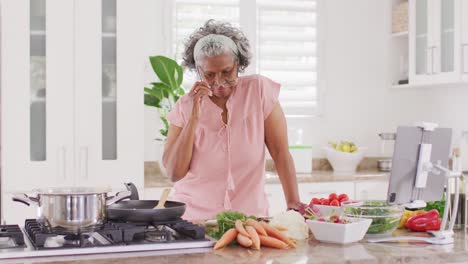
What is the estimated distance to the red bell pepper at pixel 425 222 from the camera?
7.81ft

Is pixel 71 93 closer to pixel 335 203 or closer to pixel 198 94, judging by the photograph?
pixel 198 94

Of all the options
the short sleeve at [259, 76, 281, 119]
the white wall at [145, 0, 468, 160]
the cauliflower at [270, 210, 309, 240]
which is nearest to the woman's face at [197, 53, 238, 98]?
the short sleeve at [259, 76, 281, 119]

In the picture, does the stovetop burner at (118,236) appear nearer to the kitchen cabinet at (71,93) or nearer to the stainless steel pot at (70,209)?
the stainless steel pot at (70,209)

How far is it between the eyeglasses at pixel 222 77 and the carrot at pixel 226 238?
39.2 inches

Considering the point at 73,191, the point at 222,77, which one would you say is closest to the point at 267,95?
the point at 222,77

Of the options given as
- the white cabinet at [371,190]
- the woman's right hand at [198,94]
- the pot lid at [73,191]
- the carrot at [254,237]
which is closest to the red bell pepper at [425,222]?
the carrot at [254,237]

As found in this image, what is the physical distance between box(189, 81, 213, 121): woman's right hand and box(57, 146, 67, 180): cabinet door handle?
1501 mm

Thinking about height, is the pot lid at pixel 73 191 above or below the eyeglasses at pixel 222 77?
below

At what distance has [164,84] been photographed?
448 cm

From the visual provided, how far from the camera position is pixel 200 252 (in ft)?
6.44

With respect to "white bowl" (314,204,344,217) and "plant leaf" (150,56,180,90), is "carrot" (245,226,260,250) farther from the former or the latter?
"plant leaf" (150,56,180,90)

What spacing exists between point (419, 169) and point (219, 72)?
0.98m

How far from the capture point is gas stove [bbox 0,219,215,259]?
1923 millimetres

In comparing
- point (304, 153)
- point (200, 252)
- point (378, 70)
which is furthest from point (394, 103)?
point (200, 252)
